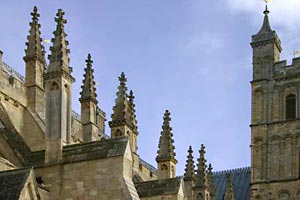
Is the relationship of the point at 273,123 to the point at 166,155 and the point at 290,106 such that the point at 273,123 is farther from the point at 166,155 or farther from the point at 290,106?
the point at 166,155

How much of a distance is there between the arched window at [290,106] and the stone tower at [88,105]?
31.2 metres

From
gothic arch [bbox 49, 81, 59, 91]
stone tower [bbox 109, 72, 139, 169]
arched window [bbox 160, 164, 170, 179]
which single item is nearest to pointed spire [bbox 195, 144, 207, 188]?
arched window [bbox 160, 164, 170, 179]

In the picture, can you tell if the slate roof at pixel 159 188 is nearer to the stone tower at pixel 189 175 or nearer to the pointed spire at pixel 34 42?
the pointed spire at pixel 34 42

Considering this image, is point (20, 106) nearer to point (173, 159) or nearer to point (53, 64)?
point (53, 64)

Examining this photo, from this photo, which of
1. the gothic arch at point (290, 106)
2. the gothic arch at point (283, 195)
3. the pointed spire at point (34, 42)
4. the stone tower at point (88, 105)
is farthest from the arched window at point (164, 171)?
the gothic arch at point (290, 106)

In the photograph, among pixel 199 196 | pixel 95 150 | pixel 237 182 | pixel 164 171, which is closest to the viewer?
pixel 95 150

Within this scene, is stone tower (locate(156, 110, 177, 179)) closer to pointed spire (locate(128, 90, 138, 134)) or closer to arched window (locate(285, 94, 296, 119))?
pointed spire (locate(128, 90, 138, 134))

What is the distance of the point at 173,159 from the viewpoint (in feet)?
114

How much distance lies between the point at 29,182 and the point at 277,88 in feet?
144

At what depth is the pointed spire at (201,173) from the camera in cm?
4350

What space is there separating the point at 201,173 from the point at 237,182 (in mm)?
27572

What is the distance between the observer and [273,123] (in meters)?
62.8

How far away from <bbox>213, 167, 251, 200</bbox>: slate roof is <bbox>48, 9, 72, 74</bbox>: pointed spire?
43886mm

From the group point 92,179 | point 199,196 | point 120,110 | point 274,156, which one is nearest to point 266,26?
point 274,156
